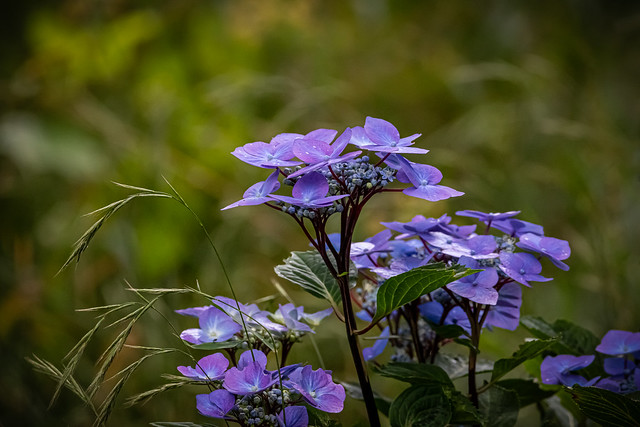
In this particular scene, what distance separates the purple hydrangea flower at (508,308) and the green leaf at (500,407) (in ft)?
0.18

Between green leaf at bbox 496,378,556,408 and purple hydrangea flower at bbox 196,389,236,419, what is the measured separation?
0.26 meters

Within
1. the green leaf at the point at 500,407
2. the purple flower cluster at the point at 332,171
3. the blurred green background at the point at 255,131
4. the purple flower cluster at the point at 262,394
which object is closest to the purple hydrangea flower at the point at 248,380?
the purple flower cluster at the point at 262,394

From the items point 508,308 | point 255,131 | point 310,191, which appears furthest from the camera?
point 255,131

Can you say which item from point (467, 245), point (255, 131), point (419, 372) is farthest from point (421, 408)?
point (255, 131)

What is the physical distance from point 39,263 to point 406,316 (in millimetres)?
1180

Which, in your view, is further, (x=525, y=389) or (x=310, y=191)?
(x=525, y=389)

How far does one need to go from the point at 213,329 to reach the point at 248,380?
3.1 inches

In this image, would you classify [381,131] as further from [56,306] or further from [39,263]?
[39,263]

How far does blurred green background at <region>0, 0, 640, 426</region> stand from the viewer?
1.26 metres

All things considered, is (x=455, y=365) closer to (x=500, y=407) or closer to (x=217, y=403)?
(x=500, y=407)

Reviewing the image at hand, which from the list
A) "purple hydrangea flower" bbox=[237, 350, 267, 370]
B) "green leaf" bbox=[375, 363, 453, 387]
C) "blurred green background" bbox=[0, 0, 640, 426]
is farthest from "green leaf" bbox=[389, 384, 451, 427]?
"blurred green background" bbox=[0, 0, 640, 426]

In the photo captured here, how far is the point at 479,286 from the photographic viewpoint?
1.61 feet

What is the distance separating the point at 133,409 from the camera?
1197mm

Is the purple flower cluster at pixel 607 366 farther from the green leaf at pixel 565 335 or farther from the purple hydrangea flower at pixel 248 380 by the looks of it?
the purple hydrangea flower at pixel 248 380
